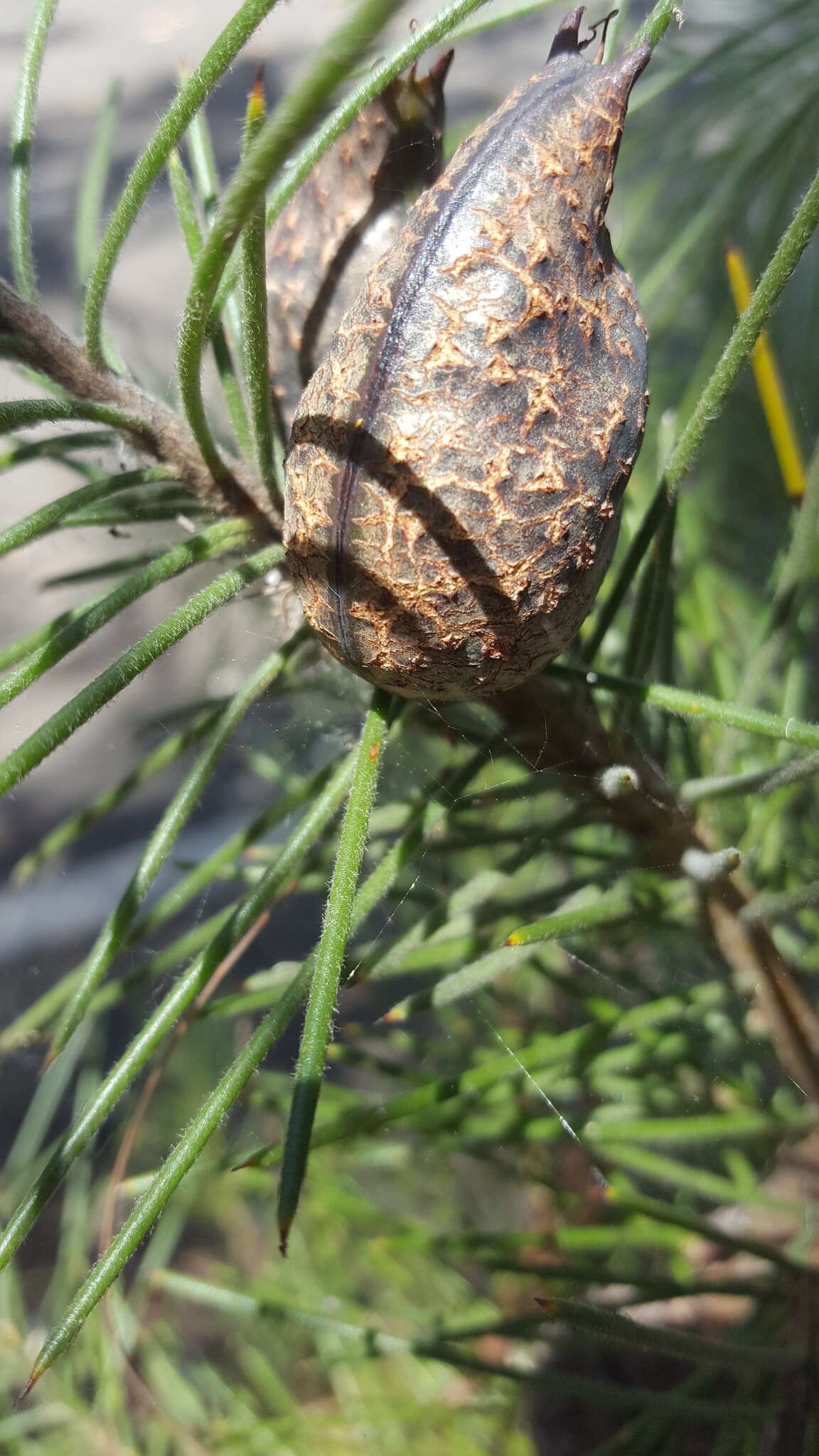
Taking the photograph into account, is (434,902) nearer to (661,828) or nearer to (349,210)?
(661,828)

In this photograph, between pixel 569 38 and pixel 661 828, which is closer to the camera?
pixel 569 38

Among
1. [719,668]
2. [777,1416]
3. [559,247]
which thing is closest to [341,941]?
[559,247]

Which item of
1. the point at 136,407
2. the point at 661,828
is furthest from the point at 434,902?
the point at 136,407

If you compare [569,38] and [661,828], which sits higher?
[569,38]

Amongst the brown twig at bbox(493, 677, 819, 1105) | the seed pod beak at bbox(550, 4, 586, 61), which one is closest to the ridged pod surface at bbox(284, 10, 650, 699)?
the seed pod beak at bbox(550, 4, 586, 61)

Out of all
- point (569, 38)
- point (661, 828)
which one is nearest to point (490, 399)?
point (569, 38)
